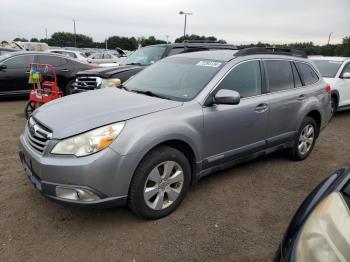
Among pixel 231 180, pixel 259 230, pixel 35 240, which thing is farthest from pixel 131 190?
pixel 231 180

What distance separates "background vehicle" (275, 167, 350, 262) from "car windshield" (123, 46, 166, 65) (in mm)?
6699

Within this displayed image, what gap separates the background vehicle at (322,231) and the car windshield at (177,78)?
6.23 ft

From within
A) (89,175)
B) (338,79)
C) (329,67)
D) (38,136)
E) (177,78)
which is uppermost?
(329,67)

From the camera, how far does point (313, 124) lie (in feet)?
16.8

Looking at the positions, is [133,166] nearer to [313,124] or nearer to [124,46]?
[313,124]

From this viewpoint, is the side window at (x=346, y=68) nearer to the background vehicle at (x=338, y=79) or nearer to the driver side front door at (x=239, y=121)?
the background vehicle at (x=338, y=79)

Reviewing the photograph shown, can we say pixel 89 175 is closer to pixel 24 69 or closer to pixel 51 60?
pixel 24 69

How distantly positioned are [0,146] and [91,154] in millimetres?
3292

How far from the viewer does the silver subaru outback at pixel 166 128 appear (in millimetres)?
2781

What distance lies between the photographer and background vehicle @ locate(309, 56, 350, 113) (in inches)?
332

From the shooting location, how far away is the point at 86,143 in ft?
9.07

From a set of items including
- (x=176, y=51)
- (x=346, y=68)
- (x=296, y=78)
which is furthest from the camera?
(x=346, y=68)

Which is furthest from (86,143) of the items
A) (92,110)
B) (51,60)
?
(51,60)

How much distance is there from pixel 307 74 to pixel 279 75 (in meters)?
0.84
